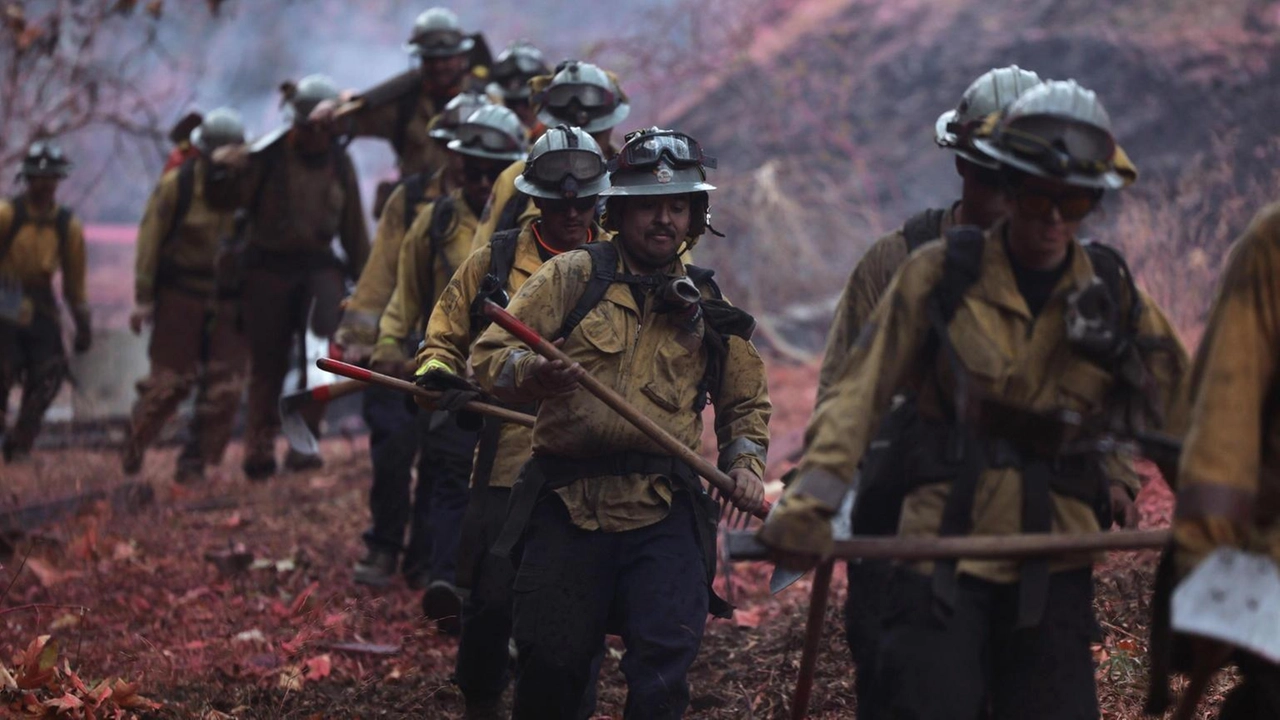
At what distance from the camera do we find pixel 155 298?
12.0 m

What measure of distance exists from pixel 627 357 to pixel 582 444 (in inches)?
12.4

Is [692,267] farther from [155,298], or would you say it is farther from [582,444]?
[155,298]

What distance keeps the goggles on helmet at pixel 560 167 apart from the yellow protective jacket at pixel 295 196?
5.22m

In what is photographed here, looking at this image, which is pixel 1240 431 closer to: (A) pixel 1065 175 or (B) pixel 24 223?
(A) pixel 1065 175

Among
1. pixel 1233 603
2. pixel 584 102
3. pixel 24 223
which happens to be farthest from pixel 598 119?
pixel 24 223

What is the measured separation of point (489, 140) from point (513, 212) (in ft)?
2.79

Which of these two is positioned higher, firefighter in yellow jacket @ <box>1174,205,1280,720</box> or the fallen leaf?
firefighter in yellow jacket @ <box>1174,205,1280,720</box>

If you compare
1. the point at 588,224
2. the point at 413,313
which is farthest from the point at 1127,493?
the point at 413,313

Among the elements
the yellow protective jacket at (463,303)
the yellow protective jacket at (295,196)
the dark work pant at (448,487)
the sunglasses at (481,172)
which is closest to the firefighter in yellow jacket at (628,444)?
the yellow protective jacket at (463,303)

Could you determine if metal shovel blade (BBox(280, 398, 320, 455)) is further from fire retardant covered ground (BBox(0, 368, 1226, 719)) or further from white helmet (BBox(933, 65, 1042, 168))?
white helmet (BBox(933, 65, 1042, 168))

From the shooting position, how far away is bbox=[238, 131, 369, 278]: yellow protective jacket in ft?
35.7

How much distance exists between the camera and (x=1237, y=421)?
345 cm

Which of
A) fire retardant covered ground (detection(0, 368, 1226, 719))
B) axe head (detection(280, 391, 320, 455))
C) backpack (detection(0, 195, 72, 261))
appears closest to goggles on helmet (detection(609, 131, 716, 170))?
fire retardant covered ground (detection(0, 368, 1226, 719))

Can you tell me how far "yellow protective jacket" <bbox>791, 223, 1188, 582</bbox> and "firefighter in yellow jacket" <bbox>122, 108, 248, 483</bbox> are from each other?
331 inches
